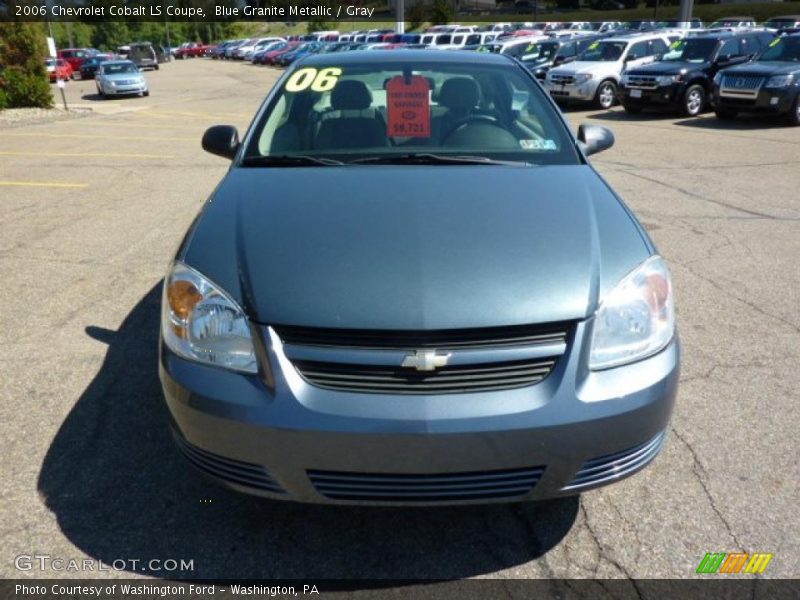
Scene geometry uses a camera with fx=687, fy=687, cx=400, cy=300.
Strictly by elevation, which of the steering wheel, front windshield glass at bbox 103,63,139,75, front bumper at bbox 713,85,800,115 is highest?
the steering wheel

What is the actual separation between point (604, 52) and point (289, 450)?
1755 centimetres

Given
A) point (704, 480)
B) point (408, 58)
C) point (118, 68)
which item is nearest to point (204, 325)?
point (704, 480)

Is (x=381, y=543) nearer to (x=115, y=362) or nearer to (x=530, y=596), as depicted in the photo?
(x=530, y=596)

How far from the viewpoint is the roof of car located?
13.2 ft

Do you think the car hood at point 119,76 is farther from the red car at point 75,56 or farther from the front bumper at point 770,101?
the front bumper at point 770,101

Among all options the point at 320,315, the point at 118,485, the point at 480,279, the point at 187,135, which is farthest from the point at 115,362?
the point at 187,135

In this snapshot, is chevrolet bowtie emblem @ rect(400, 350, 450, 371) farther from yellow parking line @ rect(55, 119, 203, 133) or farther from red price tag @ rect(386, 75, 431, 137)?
yellow parking line @ rect(55, 119, 203, 133)

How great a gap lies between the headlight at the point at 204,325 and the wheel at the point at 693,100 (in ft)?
49.5

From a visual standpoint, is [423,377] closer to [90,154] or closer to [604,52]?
[90,154]

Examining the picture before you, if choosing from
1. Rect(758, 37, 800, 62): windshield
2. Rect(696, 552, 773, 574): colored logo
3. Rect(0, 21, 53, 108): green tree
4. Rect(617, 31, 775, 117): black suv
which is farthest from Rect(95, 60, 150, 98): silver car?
Rect(696, 552, 773, 574): colored logo

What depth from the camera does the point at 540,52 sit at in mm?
20000

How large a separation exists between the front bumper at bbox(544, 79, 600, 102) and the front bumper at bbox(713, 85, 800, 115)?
3439 millimetres

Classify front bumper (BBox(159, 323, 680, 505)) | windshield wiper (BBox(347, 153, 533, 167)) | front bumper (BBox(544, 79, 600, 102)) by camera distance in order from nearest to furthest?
1. front bumper (BBox(159, 323, 680, 505))
2. windshield wiper (BBox(347, 153, 533, 167))
3. front bumper (BBox(544, 79, 600, 102))

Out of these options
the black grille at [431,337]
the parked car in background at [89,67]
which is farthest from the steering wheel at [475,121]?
the parked car in background at [89,67]
